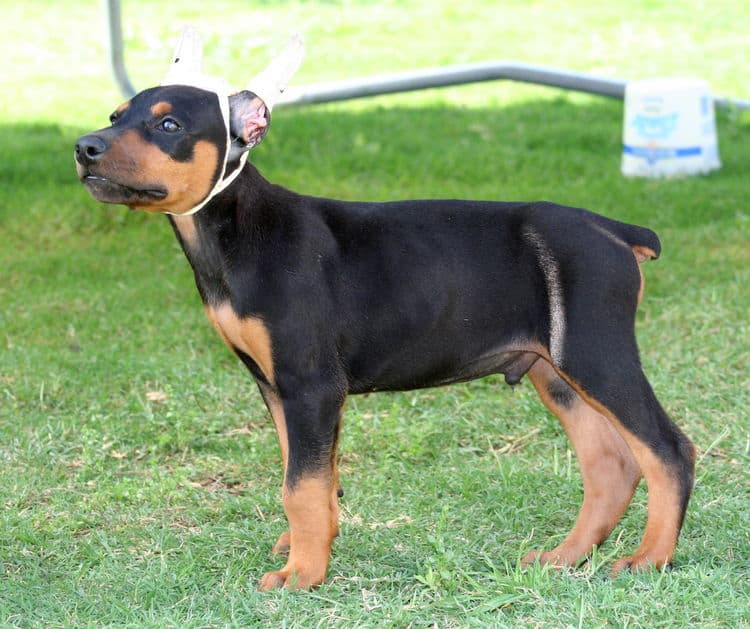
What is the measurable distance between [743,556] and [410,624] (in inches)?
57.3

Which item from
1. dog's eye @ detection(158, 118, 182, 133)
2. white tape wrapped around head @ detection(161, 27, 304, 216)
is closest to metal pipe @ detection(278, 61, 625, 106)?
white tape wrapped around head @ detection(161, 27, 304, 216)

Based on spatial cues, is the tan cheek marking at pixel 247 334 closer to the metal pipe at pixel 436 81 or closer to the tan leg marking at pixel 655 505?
the tan leg marking at pixel 655 505

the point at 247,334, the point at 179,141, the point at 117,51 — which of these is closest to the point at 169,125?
the point at 179,141

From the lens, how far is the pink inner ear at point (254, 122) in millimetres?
4234

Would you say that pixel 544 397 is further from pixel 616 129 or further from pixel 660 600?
pixel 616 129

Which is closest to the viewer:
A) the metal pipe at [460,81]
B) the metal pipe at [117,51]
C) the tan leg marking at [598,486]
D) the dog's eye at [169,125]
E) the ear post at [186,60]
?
the dog's eye at [169,125]

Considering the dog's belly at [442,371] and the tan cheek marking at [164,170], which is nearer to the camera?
the tan cheek marking at [164,170]

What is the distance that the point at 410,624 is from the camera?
13.3ft

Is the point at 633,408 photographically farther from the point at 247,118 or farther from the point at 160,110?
the point at 160,110

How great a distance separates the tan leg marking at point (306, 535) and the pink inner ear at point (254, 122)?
4.01 ft

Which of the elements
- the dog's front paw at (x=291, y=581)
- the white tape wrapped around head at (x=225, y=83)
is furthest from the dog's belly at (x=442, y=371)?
the white tape wrapped around head at (x=225, y=83)

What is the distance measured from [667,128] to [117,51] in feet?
17.5

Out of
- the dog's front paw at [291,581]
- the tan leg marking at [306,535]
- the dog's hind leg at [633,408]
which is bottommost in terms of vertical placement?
the dog's front paw at [291,581]

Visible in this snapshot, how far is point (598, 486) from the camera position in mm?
4730
